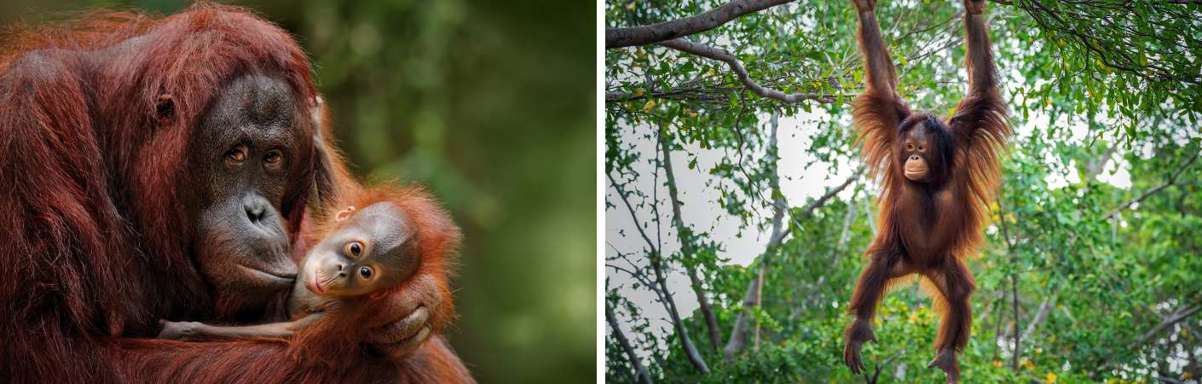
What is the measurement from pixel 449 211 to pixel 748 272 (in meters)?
0.82

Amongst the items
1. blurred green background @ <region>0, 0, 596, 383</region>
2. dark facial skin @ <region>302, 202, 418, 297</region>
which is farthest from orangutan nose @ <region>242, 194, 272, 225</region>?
blurred green background @ <region>0, 0, 596, 383</region>

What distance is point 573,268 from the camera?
10.3 feet

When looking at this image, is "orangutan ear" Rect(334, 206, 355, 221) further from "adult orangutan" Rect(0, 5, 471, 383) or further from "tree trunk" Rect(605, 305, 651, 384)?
"tree trunk" Rect(605, 305, 651, 384)

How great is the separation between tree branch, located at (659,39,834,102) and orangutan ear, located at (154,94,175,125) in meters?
1.52

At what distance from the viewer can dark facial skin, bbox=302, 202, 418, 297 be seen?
1.99m

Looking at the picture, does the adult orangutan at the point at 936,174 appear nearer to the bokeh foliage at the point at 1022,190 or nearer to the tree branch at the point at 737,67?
the bokeh foliage at the point at 1022,190

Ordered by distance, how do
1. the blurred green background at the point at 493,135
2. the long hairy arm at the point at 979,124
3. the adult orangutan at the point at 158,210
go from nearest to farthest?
1. the adult orangutan at the point at 158,210
2. the blurred green background at the point at 493,135
3. the long hairy arm at the point at 979,124

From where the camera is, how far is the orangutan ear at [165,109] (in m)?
1.98

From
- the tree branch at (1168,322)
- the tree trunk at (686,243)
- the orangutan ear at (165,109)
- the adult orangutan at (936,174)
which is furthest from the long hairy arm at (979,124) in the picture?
the orangutan ear at (165,109)

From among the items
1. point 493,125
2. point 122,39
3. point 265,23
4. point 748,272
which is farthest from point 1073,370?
point 122,39

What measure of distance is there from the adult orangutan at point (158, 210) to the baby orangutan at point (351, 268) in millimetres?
27

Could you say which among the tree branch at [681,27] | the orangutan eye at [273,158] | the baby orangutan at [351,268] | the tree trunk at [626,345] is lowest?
the tree trunk at [626,345]

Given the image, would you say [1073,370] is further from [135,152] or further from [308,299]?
[135,152]

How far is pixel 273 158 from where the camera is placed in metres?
2.09
